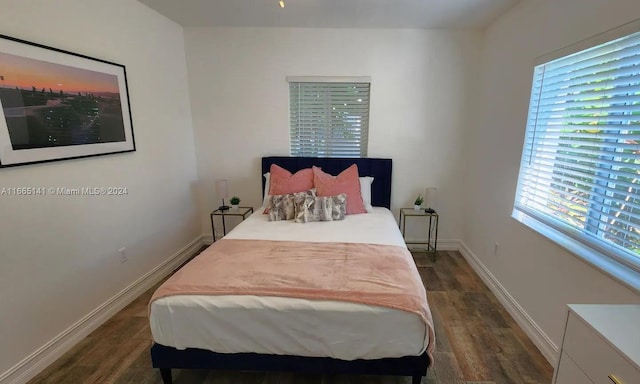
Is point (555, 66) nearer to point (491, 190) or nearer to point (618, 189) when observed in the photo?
point (618, 189)

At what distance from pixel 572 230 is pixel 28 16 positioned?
145 inches

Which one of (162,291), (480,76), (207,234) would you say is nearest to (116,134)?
(162,291)

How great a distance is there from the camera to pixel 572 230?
6.20ft

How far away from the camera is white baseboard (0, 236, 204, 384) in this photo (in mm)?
1779

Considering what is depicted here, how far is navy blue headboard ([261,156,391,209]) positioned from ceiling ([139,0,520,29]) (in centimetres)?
146

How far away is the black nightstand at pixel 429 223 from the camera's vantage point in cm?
342

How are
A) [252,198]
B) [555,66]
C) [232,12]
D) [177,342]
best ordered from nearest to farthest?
[177,342] → [555,66] → [232,12] → [252,198]

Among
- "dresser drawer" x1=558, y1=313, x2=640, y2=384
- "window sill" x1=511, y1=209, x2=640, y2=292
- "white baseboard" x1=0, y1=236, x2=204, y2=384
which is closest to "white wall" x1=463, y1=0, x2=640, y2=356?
"window sill" x1=511, y1=209, x2=640, y2=292

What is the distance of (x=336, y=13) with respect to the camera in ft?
9.31

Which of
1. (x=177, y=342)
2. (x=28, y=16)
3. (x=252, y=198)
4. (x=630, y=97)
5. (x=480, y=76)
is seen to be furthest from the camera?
(x=252, y=198)

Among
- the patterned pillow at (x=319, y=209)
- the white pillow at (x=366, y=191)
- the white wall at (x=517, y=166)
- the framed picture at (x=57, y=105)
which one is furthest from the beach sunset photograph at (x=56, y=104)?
the white wall at (x=517, y=166)

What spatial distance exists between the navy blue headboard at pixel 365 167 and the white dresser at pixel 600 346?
2.33m

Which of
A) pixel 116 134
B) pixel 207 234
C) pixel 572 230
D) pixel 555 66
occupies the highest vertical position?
pixel 555 66

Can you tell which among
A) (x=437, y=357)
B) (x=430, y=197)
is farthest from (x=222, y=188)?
(x=437, y=357)
